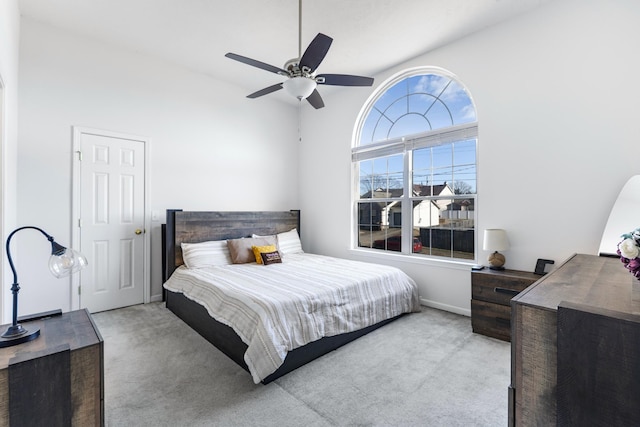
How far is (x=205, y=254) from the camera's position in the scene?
3.57 meters

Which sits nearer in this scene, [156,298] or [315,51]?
[315,51]

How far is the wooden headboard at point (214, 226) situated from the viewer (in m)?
3.58

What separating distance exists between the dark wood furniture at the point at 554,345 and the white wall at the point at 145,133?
399cm

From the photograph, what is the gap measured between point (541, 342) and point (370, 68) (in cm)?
383

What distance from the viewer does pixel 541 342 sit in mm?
919

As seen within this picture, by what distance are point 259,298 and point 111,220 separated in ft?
7.88

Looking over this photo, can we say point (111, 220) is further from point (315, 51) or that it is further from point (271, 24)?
point (315, 51)

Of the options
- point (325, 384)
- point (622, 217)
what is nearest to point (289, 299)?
point (325, 384)

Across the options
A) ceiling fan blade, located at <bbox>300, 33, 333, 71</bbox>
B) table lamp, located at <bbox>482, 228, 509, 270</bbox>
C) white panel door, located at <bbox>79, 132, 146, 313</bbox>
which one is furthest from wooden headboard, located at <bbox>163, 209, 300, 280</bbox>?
table lamp, located at <bbox>482, 228, 509, 270</bbox>

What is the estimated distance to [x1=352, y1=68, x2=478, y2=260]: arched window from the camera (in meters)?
3.37

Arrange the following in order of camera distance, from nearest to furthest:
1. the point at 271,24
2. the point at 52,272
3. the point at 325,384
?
the point at 52,272
the point at 325,384
the point at 271,24

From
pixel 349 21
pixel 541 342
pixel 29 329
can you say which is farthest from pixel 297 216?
pixel 541 342

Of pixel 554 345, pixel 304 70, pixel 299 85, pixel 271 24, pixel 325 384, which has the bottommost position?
pixel 325 384

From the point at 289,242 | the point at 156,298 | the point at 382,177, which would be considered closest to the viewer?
the point at 156,298
